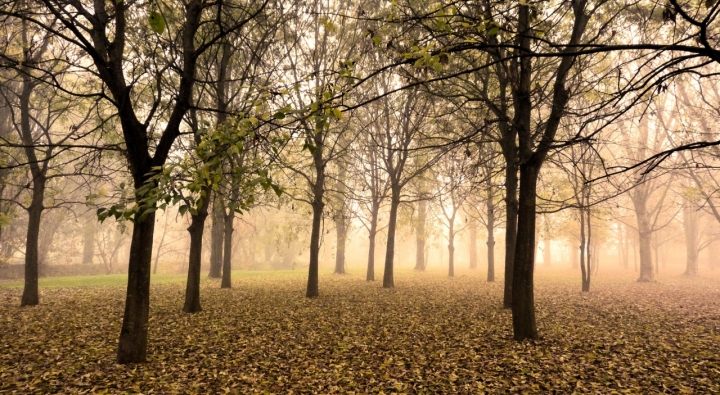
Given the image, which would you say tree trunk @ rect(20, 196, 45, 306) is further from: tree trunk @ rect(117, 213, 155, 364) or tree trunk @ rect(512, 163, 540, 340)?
tree trunk @ rect(512, 163, 540, 340)

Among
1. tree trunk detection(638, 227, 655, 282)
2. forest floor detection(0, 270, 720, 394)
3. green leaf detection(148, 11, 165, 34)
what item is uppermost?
green leaf detection(148, 11, 165, 34)

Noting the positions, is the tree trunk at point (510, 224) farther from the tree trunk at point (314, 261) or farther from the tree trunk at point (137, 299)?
the tree trunk at point (137, 299)

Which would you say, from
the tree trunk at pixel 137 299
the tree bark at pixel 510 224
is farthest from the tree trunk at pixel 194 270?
the tree bark at pixel 510 224

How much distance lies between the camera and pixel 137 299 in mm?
6746

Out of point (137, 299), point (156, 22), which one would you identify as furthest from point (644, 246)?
point (156, 22)

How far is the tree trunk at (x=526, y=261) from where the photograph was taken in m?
8.22

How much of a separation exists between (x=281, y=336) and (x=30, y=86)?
11.8m

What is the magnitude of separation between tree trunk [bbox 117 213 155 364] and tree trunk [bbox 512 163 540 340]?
26.0ft

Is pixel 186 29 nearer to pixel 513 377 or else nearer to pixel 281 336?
pixel 281 336

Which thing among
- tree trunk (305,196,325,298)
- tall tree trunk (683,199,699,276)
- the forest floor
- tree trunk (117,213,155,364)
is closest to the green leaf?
tree trunk (117,213,155,364)

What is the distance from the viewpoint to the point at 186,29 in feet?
22.9

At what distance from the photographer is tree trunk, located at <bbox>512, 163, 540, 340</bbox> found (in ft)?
27.0

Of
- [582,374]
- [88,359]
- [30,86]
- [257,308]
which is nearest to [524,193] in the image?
[582,374]

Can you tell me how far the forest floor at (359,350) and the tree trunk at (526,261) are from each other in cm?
42
